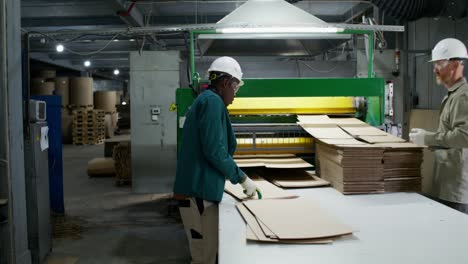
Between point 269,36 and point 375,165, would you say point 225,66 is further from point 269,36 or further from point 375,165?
point 269,36

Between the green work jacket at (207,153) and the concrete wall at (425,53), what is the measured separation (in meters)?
4.86

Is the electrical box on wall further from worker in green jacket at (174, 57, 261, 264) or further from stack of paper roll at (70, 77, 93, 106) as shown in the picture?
stack of paper roll at (70, 77, 93, 106)

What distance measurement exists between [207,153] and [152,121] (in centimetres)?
494

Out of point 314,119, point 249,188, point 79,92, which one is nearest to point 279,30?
point 314,119

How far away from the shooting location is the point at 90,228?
5.46 m

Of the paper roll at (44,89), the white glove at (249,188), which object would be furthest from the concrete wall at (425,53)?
the paper roll at (44,89)

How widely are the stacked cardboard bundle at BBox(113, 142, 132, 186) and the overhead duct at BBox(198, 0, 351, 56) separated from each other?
359 cm

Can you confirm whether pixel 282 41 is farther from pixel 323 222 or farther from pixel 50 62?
pixel 50 62

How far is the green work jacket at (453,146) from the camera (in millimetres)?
2783

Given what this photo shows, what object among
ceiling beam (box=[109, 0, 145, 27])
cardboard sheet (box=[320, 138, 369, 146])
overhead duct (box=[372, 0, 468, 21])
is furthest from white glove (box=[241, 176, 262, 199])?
ceiling beam (box=[109, 0, 145, 27])

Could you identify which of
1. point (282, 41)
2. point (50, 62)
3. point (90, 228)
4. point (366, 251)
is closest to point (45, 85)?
point (50, 62)

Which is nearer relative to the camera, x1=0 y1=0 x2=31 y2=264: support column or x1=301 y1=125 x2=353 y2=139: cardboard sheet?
x1=301 y1=125 x2=353 y2=139: cardboard sheet

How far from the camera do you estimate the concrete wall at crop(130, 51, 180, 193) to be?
7.26 metres

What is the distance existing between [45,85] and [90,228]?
870 cm
